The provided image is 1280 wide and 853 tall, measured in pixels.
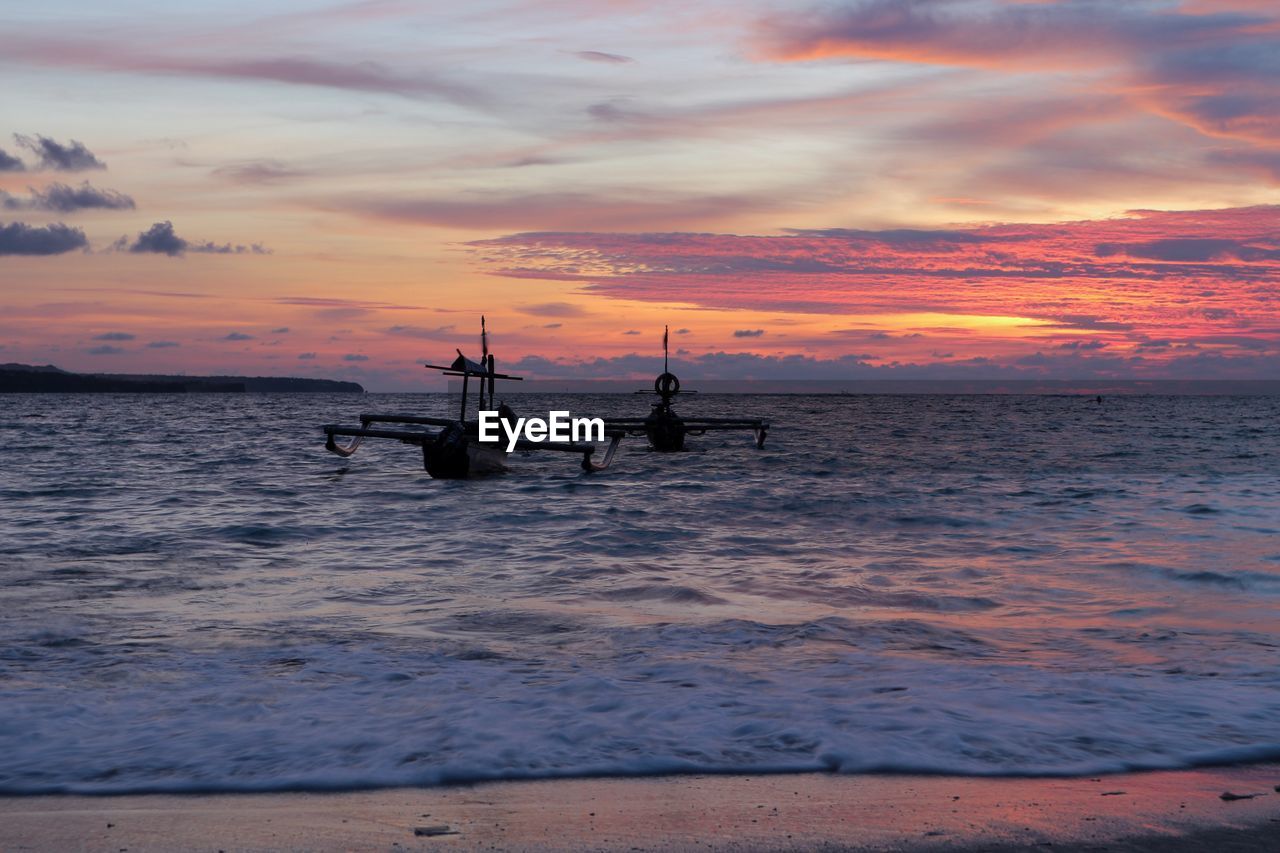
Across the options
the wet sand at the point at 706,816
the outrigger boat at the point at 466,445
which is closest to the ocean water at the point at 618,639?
the wet sand at the point at 706,816

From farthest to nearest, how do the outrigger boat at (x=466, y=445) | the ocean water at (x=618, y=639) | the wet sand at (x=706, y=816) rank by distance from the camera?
the outrigger boat at (x=466, y=445)
the ocean water at (x=618, y=639)
the wet sand at (x=706, y=816)

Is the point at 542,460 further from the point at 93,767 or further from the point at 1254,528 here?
the point at 93,767

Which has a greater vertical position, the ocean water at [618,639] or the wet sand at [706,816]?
the wet sand at [706,816]

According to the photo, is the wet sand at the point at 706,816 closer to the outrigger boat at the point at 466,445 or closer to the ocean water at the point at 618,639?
the ocean water at the point at 618,639

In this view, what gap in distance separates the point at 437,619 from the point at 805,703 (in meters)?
6.57

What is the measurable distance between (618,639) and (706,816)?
21.1ft

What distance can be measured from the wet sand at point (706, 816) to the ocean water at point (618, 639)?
1.18 feet

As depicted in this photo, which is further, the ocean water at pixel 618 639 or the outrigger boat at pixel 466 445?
the outrigger boat at pixel 466 445

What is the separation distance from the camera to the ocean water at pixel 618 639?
328 inches

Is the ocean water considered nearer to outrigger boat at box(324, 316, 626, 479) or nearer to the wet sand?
the wet sand

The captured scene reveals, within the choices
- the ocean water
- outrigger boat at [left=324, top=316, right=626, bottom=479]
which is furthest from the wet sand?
outrigger boat at [left=324, top=316, right=626, bottom=479]

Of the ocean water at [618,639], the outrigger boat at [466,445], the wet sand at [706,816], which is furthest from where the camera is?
the outrigger boat at [466,445]

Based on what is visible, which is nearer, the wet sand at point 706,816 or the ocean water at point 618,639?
the wet sand at point 706,816

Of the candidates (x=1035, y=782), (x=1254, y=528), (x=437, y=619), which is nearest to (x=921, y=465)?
(x=1254, y=528)
